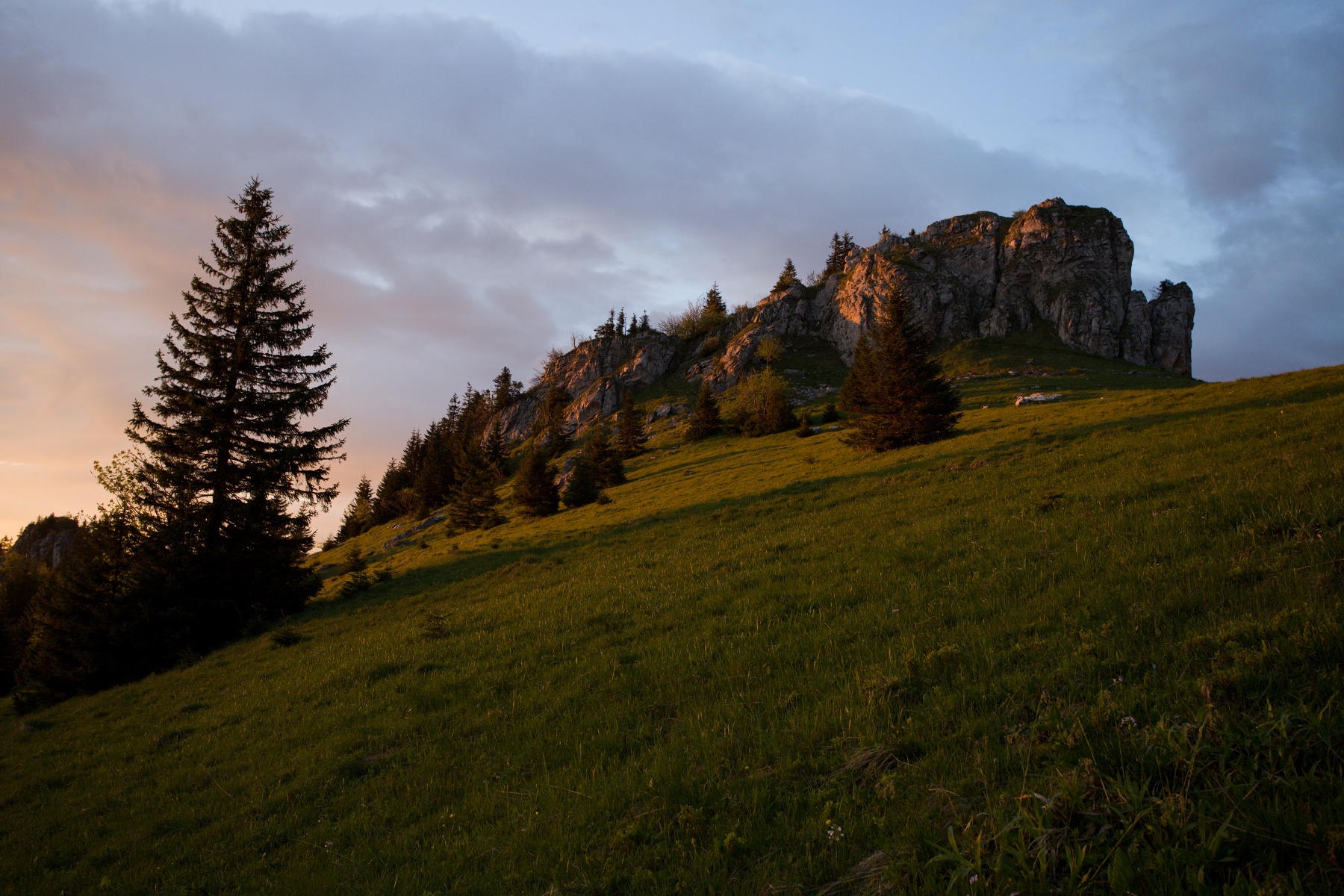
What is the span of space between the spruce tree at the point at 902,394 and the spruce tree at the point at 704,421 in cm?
3922

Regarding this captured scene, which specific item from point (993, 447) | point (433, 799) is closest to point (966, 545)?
point (433, 799)

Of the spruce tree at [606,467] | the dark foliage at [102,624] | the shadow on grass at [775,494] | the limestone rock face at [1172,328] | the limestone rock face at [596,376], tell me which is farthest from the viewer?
the limestone rock face at [596,376]

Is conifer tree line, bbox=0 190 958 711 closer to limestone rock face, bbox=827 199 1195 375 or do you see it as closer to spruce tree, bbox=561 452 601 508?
spruce tree, bbox=561 452 601 508

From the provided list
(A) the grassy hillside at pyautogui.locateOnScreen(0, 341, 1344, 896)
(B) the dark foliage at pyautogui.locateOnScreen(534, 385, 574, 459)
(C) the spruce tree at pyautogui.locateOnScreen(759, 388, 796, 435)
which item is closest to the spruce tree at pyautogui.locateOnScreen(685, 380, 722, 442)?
(C) the spruce tree at pyautogui.locateOnScreen(759, 388, 796, 435)

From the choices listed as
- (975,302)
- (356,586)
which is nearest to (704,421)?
(356,586)

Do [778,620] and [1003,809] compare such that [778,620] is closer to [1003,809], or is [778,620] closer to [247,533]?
[1003,809]

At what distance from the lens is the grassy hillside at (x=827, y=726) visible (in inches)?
145

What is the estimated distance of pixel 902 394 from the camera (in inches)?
1372

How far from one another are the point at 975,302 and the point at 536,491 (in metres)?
122

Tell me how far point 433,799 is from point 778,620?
6.15 metres

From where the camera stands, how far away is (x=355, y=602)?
25984 mm

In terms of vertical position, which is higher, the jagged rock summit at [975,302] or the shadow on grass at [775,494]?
the jagged rock summit at [975,302]

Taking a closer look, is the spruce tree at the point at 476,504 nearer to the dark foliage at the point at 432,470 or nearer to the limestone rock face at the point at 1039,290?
the dark foliage at the point at 432,470

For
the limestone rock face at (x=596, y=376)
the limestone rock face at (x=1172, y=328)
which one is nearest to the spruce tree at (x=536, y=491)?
the limestone rock face at (x=596, y=376)
